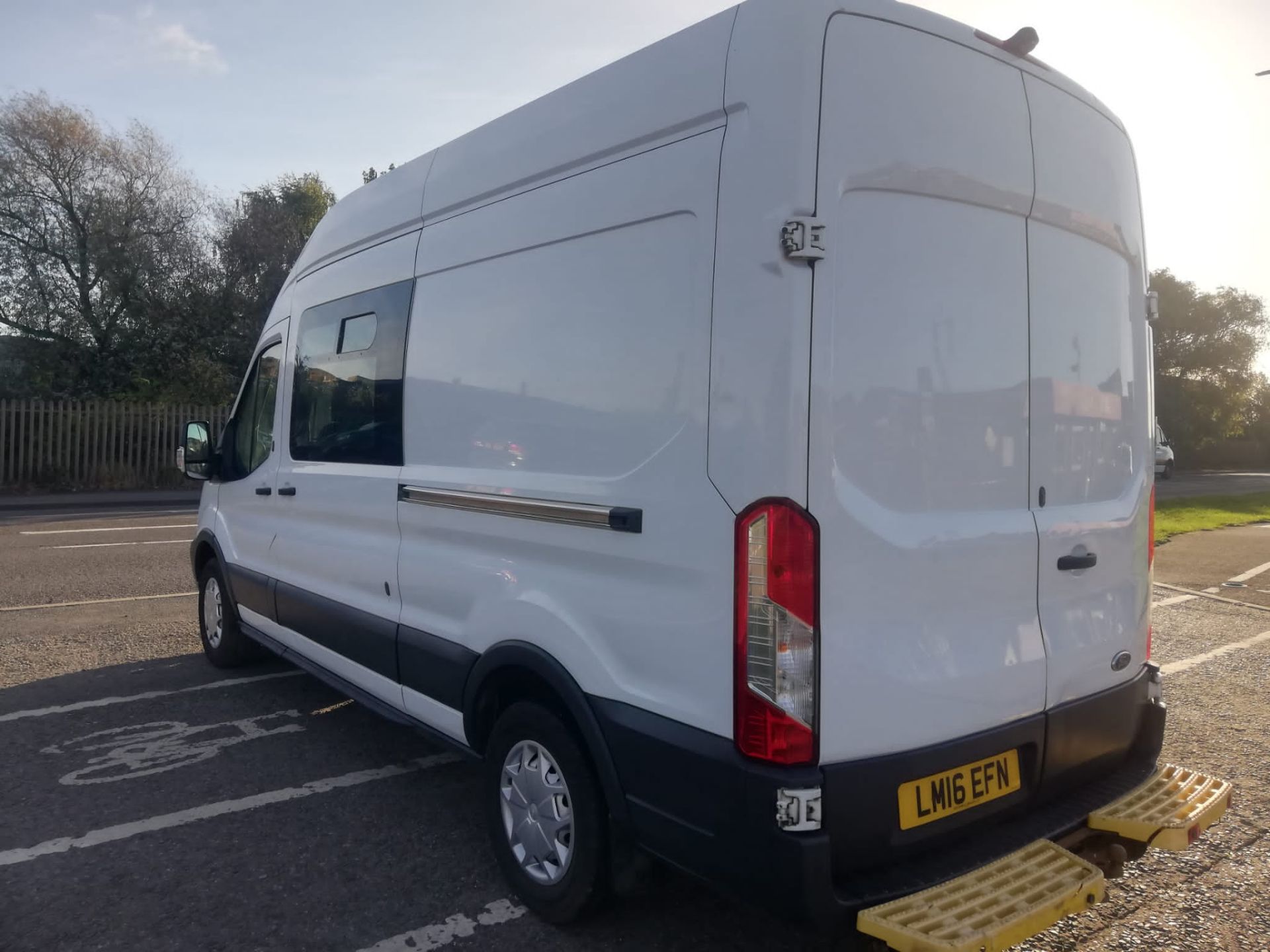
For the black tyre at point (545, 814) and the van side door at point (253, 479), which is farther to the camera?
the van side door at point (253, 479)

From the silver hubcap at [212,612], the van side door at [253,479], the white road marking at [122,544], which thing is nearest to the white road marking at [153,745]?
the van side door at [253,479]

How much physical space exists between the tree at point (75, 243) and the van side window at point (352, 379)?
21.3 metres

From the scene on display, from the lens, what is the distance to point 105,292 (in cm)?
2344

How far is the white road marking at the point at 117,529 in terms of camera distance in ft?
40.9

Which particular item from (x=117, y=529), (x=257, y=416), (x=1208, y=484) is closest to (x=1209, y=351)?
(x=1208, y=484)

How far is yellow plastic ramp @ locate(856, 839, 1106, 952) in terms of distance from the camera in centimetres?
226

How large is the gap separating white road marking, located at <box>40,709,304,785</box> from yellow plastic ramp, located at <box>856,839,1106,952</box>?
3557mm

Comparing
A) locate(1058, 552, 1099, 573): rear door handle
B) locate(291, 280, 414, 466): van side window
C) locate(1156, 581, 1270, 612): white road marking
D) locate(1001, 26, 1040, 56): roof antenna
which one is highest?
locate(1001, 26, 1040, 56): roof antenna

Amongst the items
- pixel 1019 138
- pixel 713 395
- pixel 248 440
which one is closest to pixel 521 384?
pixel 713 395

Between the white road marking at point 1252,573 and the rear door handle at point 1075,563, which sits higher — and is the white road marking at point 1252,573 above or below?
below

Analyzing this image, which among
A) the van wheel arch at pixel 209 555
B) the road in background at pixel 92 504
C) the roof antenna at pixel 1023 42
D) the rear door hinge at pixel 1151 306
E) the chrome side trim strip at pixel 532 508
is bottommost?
the road in background at pixel 92 504

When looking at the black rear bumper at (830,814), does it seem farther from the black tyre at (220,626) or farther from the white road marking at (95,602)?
the white road marking at (95,602)

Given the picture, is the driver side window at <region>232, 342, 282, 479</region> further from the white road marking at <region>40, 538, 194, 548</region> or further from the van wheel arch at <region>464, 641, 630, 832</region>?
the white road marking at <region>40, 538, 194, 548</region>

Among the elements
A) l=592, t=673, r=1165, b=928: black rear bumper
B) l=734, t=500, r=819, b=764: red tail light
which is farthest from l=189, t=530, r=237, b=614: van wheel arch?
l=734, t=500, r=819, b=764: red tail light
